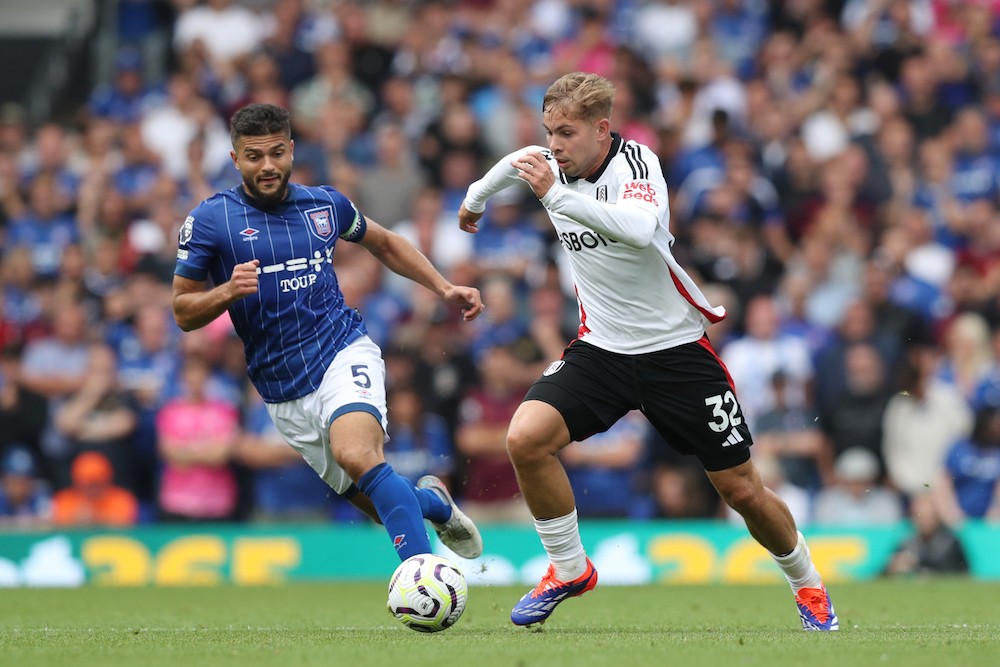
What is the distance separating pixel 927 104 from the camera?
17.1m

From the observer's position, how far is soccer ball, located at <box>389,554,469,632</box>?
285 inches

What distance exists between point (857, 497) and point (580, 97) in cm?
708

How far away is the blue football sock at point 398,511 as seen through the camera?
24.7ft

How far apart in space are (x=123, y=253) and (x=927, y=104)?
895cm

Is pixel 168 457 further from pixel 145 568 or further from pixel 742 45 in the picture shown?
pixel 742 45

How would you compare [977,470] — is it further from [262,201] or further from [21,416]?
[21,416]

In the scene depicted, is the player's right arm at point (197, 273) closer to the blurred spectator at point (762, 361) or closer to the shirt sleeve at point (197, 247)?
the shirt sleeve at point (197, 247)

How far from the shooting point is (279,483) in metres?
13.8

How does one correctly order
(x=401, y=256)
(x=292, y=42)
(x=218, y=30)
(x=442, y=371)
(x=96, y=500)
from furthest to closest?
(x=218, y=30) → (x=292, y=42) → (x=442, y=371) → (x=96, y=500) → (x=401, y=256)

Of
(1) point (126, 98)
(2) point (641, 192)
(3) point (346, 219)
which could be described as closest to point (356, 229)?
(3) point (346, 219)

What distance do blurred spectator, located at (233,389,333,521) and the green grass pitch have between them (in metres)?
1.69

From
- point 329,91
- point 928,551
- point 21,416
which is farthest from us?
point 329,91

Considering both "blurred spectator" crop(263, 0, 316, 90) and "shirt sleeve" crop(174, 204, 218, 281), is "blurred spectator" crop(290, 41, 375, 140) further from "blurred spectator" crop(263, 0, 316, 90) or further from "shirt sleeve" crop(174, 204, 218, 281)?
"shirt sleeve" crop(174, 204, 218, 281)

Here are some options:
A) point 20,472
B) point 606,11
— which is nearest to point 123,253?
point 20,472
